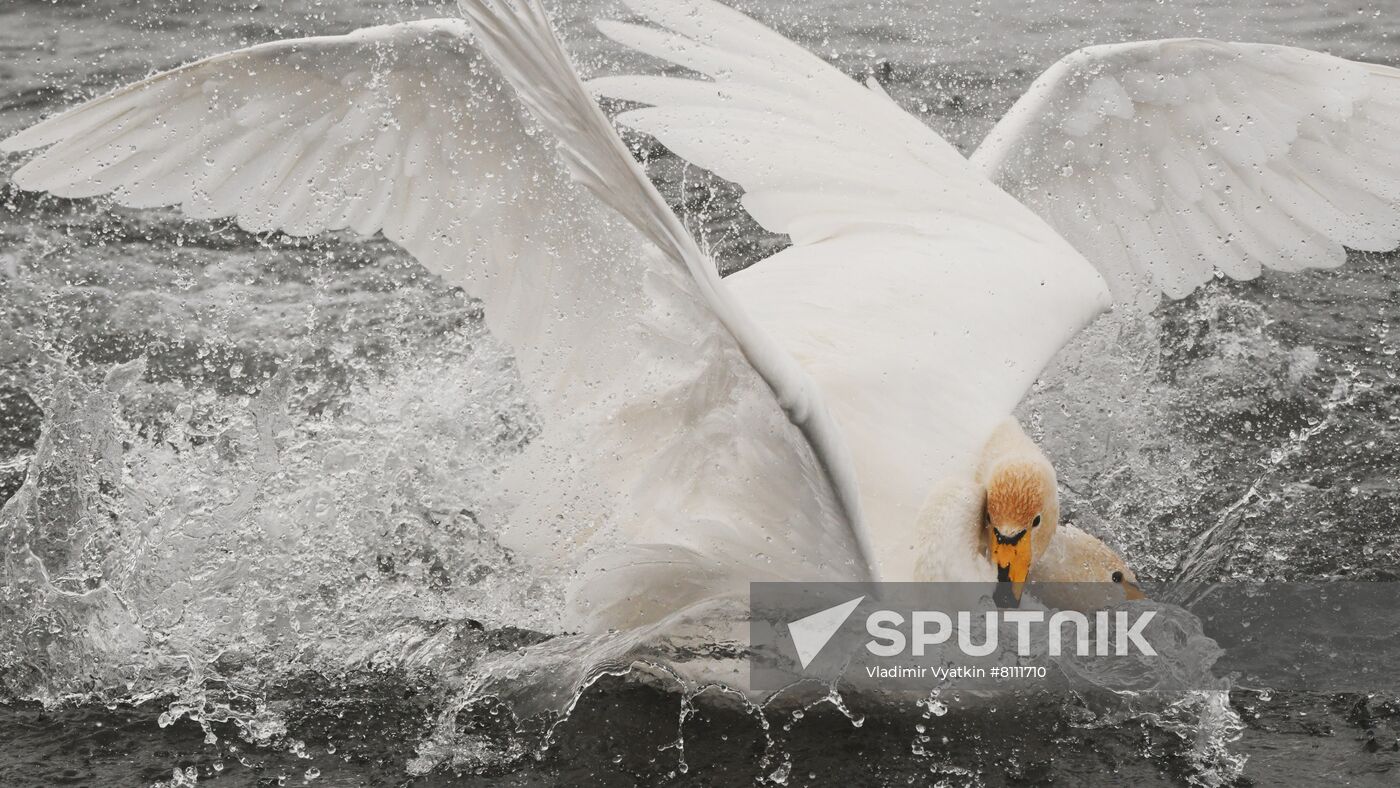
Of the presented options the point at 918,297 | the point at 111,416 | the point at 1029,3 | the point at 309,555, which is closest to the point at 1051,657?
the point at 918,297

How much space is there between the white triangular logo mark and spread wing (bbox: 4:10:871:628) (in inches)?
6.4

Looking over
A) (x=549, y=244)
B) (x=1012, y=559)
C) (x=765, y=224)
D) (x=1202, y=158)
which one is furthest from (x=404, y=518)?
(x=1202, y=158)

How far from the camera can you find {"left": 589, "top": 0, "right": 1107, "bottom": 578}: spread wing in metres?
3.97

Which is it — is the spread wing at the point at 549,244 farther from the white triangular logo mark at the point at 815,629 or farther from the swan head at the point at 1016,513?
the swan head at the point at 1016,513

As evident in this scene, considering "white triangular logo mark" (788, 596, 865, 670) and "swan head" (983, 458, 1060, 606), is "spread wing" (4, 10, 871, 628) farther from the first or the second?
"swan head" (983, 458, 1060, 606)

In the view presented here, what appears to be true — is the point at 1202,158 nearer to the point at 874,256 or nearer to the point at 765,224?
the point at 874,256

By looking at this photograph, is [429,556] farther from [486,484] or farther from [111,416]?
[111,416]

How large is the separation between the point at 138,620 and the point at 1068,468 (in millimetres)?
2867

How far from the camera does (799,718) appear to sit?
402 cm

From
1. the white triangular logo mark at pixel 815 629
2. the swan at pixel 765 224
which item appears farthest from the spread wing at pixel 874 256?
the white triangular logo mark at pixel 815 629

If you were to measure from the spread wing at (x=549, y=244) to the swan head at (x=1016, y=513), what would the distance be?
18.2 inches

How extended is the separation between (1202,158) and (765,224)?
1.61m

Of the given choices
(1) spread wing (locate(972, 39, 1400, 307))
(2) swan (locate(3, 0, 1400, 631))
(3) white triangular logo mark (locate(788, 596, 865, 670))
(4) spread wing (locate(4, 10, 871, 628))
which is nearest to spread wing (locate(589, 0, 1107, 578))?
(2) swan (locate(3, 0, 1400, 631))

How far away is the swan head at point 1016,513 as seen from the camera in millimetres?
3816
